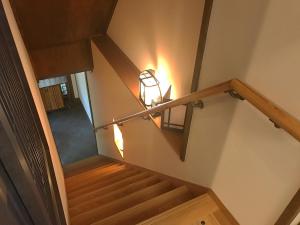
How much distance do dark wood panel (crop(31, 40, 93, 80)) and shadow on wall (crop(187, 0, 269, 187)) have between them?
3.22 m

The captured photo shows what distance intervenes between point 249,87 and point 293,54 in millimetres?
280

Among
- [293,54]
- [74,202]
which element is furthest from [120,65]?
[293,54]

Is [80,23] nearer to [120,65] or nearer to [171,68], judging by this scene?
[120,65]

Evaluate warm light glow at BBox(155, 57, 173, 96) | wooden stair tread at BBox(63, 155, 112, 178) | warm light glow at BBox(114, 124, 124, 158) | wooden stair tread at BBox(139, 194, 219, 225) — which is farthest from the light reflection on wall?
wooden stair tread at BBox(63, 155, 112, 178)

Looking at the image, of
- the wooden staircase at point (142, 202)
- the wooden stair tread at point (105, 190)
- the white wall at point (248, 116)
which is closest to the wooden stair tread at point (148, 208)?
the wooden staircase at point (142, 202)

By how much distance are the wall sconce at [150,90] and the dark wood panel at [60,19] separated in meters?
1.54

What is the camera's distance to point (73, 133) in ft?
21.7

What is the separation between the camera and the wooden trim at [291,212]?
1264 mm

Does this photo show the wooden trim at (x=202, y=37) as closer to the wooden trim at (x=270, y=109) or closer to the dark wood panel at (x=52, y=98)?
the wooden trim at (x=270, y=109)

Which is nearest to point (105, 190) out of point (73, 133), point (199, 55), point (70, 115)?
point (199, 55)

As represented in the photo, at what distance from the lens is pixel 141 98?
298 centimetres

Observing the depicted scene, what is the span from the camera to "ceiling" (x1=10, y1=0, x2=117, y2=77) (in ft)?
11.0

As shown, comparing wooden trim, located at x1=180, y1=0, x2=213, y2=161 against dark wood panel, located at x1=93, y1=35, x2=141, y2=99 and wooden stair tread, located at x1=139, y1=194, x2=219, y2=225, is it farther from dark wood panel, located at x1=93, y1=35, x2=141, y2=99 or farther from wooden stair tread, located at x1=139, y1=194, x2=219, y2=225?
dark wood panel, located at x1=93, y1=35, x2=141, y2=99

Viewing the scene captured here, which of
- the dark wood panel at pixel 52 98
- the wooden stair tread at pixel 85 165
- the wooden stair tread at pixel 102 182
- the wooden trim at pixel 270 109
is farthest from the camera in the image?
the dark wood panel at pixel 52 98
